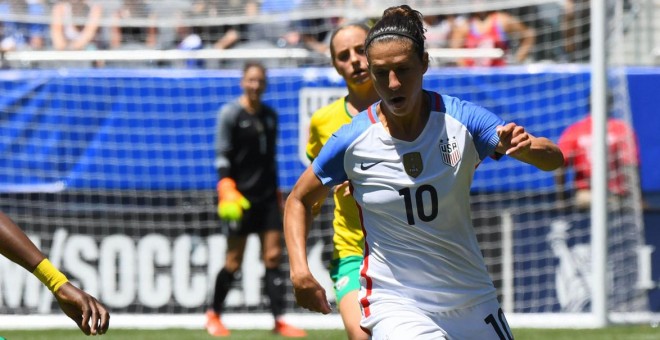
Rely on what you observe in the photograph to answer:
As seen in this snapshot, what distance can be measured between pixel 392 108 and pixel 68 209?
754 centimetres

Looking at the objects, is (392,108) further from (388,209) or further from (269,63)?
(269,63)

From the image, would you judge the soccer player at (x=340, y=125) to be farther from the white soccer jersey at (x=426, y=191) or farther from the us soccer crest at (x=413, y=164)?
the us soccer crest at (x=413, y=164)

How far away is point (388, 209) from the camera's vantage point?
16.0ft

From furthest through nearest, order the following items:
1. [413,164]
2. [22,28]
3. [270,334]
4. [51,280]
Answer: [22,28]
[270,334]
[413,164]
[51,280]

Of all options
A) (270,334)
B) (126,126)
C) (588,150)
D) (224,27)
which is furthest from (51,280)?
(224,27)

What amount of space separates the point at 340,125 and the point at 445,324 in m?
1.84

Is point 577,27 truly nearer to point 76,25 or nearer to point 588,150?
point 588,150

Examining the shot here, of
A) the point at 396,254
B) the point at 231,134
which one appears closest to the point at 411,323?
the point at 396,254

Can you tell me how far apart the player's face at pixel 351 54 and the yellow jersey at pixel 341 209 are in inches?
7.5

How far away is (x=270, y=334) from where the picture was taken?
1055 centimetres

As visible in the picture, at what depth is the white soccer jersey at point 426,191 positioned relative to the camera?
15.8 feet

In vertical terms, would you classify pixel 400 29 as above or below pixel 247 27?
below

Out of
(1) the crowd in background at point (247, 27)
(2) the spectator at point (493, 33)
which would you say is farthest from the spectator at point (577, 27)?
(2) the spectator at point (493, 33)

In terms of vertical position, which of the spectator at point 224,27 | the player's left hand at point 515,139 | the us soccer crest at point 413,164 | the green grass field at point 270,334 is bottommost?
the green grass field at point 270,334
